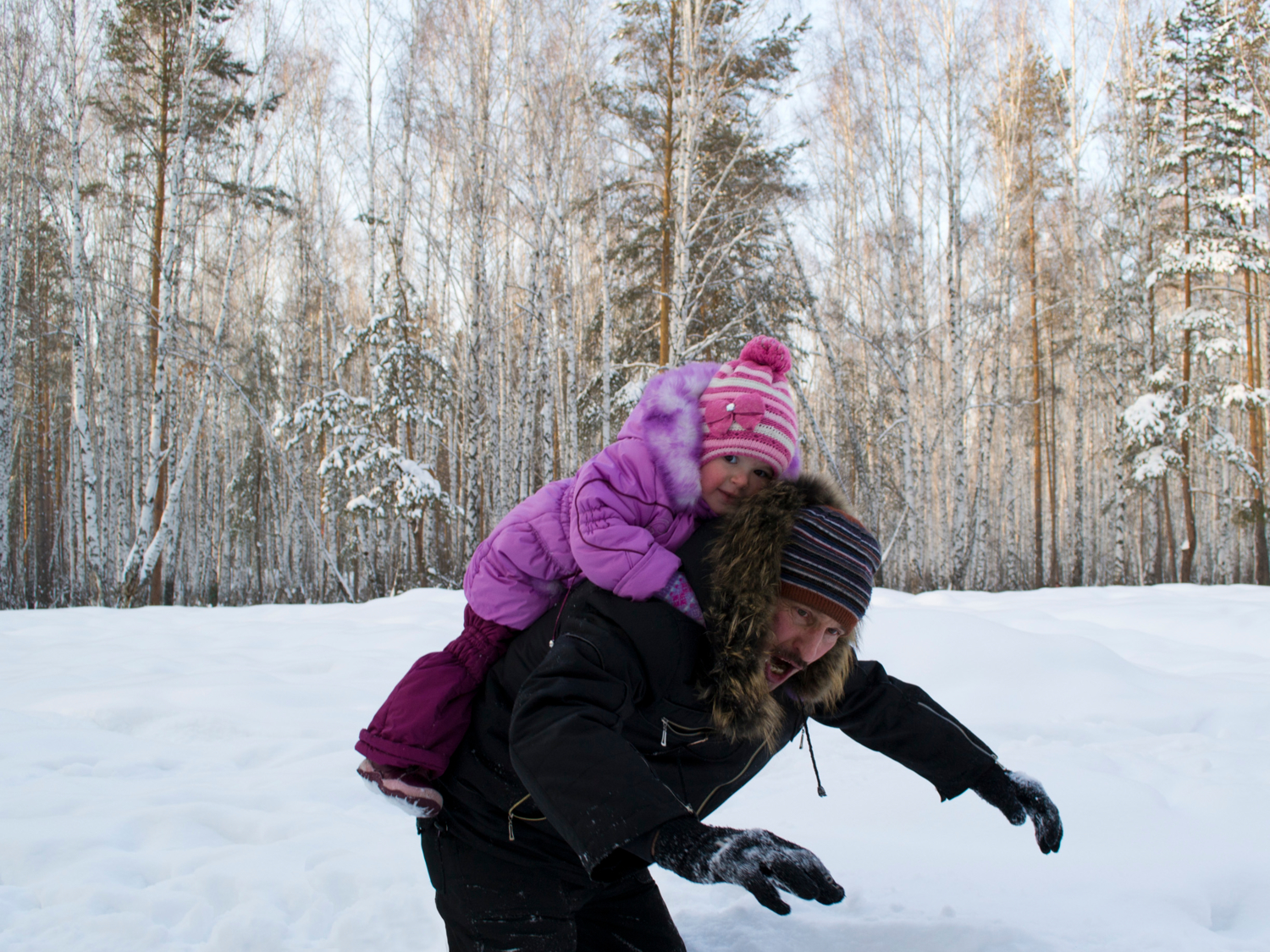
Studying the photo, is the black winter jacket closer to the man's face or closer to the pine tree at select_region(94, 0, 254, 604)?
the man's face

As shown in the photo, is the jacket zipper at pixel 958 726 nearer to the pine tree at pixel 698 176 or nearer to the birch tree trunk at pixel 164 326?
the pine tree at pixel 698 176

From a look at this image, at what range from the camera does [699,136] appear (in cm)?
1206

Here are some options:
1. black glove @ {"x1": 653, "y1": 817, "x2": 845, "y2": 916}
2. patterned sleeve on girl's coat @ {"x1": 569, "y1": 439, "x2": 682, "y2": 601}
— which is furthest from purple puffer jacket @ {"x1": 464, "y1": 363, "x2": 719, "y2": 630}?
black glove @ {"x1": 653, "y1": 817, "x2": 845, "y2": 916}

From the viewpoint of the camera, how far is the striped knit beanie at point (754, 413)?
1.58 meters

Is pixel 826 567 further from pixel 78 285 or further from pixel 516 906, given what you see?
pixel 78 285

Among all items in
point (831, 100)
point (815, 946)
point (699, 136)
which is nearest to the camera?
point (815, 946)

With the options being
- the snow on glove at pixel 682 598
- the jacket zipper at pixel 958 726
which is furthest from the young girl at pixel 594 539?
the jacket zipper at pixel 958 726

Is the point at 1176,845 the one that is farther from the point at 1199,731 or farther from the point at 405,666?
the point at 405,666

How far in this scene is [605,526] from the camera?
133 centimetres

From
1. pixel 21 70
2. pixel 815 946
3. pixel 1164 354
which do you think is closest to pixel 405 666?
pixel 815 946

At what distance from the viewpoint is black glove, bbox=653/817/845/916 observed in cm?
85

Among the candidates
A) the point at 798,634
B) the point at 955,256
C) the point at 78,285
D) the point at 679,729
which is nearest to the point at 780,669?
the point at 798,634

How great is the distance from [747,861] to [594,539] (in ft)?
Result: 1.90

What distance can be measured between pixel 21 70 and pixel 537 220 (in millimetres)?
7603
